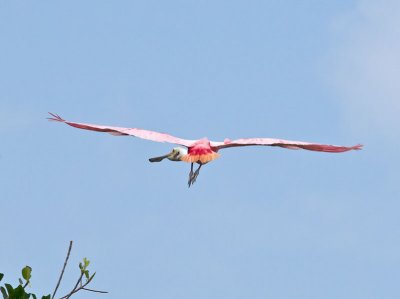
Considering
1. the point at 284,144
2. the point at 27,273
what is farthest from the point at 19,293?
the point at 284,144

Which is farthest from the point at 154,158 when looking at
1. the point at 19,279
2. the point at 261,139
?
the point at 19,279

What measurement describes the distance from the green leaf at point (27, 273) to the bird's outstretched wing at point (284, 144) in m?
3.13

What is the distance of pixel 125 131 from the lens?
17.5m

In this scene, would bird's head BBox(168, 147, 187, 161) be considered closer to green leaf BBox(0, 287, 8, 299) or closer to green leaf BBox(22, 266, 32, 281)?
green leaf BBox(22, 266, 32, 281)

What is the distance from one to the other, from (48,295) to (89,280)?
2.00 ft

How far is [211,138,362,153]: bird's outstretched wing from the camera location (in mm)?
16625

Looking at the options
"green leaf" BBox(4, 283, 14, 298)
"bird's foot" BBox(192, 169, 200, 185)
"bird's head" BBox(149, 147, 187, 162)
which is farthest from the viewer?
"bird's head" BBox(149, 147, 187, 162)

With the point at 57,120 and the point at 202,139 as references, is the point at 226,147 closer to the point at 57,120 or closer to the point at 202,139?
the point at 202,139

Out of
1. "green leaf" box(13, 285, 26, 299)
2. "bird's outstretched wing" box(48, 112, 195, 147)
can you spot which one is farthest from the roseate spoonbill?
"green leaf" box(13, 285, 26, 299)

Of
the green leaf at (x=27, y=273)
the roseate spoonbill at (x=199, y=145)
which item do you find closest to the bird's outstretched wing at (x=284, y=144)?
the roseate spoonbill at (x=199, y=145)

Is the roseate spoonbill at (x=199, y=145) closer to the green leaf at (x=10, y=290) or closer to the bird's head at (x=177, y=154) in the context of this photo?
the bird's head at (x=177, y=154)

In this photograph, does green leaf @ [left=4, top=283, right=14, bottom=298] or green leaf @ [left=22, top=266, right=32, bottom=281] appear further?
green leaf @ [left=22, top=266, right=32, bottom=281]

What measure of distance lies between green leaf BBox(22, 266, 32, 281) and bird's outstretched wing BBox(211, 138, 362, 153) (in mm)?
3129

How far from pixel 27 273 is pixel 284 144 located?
13.7 ft
